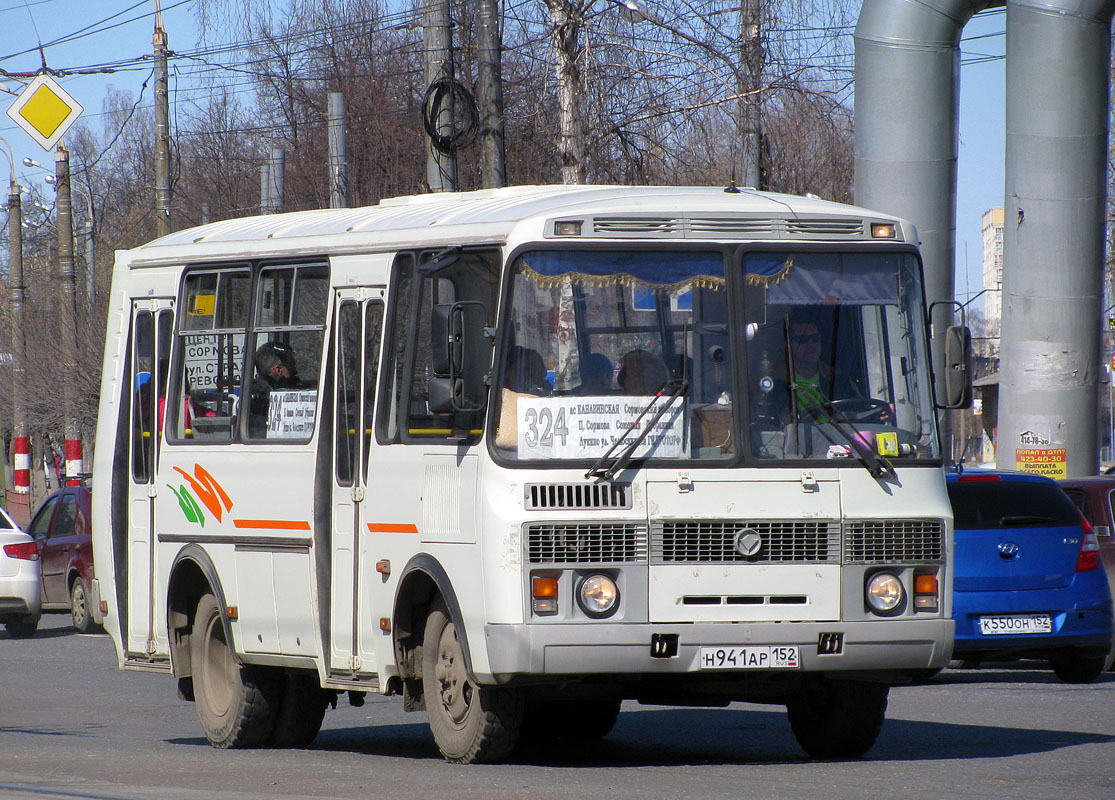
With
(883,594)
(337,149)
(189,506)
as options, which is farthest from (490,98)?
(883,594)

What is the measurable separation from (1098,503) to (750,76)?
735 cm

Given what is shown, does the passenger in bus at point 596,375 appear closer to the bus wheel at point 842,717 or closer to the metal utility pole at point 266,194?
the bus wheel at point 842,717

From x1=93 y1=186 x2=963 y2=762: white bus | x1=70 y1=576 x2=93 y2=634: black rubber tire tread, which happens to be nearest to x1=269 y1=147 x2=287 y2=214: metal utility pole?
x1=70 y1=576 x2=93 y2=634: black rubber tire tread

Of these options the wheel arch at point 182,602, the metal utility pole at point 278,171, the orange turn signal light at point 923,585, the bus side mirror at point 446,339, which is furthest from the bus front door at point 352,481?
the metal utility pole at point 278,171

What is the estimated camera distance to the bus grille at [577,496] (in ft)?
27.6

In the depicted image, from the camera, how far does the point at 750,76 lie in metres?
20.3

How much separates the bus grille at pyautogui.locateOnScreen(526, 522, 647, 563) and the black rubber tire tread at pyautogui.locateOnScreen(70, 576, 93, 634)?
14.7m

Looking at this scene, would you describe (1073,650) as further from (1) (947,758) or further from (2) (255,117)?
(2) (255,117)

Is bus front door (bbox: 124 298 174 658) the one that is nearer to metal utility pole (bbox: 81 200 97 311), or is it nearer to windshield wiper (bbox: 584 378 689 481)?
windshield wiper (bbox: 584 378 689 481)

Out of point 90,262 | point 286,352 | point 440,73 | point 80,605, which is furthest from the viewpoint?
point 90,262

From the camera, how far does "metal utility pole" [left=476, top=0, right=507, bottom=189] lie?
18453 mm

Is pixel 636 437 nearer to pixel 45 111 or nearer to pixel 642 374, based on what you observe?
pixel 642 374

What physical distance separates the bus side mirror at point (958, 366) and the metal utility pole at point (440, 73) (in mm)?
→ 9794

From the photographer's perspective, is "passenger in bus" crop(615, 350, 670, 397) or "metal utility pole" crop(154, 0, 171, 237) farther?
"metal utility pole" crop(154, 0, 171, 237)
